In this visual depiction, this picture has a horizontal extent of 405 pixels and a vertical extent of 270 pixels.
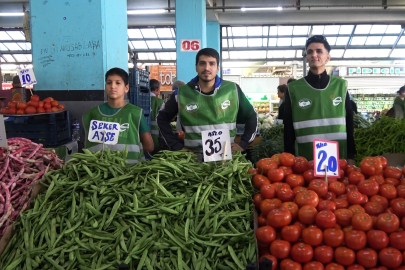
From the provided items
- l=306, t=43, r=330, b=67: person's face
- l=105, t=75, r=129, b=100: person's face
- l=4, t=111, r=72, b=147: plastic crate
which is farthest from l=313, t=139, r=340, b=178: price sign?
l=4, t=111, r=72, b=147: plastic crate

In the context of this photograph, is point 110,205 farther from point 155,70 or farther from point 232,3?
point 155,70

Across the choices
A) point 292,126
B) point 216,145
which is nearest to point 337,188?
point 216,145

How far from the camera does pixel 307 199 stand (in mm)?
1883

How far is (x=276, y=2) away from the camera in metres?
12.6

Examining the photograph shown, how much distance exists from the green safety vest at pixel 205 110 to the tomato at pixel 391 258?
1.81 m

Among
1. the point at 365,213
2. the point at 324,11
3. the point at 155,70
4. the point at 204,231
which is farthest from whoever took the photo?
the point at 155,70

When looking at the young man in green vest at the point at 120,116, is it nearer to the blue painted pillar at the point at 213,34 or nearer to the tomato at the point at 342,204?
the tomato at the point at 342,204

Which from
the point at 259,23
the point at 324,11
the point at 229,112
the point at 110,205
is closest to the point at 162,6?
the point at 259,23

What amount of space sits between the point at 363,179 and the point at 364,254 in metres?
0.59

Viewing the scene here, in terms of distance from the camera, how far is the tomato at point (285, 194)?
1.99 m

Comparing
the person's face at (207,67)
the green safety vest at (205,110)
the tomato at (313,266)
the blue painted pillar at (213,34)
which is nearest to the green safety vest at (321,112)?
the green safety vest at (205,110)

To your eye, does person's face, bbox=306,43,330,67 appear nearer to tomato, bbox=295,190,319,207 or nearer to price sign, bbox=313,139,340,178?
price sign, bbox=313,139,340,178

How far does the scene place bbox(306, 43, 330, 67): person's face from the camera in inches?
116

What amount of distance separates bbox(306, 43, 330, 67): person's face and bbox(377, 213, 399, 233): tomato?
1608mm
